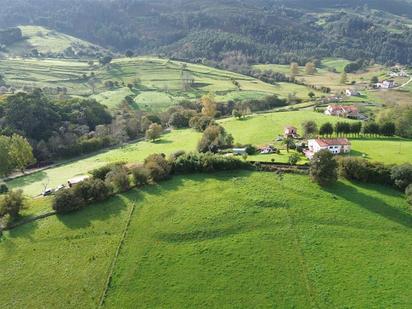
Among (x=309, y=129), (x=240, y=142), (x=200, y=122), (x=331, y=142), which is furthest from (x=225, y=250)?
(x=200, y=122)

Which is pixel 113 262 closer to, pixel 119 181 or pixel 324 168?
pixel 119 181

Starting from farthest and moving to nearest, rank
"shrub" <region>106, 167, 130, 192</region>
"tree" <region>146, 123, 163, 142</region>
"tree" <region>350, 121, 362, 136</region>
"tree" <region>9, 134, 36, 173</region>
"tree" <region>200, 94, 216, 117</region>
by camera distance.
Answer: "tree" <region>200, 94, 216, 117</region> → "tree" <region>146, 123, 163, 142</region> → "tree" <region>350, 121, 362, 136</region> → "tree" <region>9, 134, 36, 173</region> → "shrub" <region>106, 167, 130, 192</region>

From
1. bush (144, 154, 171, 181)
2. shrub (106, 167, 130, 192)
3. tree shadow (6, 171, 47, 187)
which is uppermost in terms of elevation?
bush (144, 154, 171, 181)

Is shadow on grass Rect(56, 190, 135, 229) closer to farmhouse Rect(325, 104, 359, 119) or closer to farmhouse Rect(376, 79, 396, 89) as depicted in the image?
farmhouse Rect(325, 104, 359, 119)

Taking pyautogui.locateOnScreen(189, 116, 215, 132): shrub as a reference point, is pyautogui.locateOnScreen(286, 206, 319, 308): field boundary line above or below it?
below

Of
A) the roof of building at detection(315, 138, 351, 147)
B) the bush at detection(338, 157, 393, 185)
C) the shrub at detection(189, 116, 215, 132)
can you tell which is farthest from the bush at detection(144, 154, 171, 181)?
the shrub at detection(189, 116, 215, 132)

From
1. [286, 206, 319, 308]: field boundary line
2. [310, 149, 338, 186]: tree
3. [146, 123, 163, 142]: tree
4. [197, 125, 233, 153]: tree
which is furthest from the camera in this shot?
[146, 123, 163, 142]: tree
